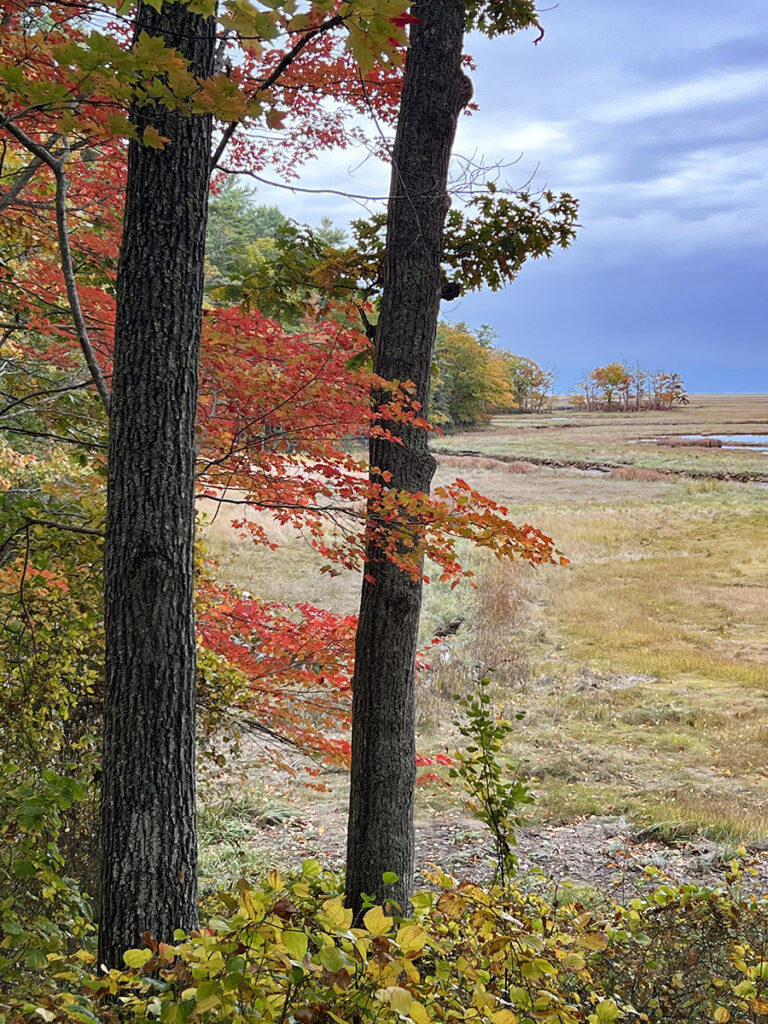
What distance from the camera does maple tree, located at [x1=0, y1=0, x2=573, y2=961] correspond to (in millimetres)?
2375

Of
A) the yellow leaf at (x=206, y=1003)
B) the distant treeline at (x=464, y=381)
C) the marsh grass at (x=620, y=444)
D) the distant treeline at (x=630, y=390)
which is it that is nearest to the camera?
the yellow leaf at (x=206, y=1003)

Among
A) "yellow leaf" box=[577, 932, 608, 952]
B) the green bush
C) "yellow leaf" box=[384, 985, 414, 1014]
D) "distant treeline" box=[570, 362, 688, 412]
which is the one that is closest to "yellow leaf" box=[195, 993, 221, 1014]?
the green bush

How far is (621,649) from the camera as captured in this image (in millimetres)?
13414

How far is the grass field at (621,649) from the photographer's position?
8.23 meters

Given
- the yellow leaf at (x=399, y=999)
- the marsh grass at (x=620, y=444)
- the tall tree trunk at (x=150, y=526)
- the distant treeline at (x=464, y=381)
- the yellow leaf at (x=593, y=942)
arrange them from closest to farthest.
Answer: the yellow leaf at (x=399, y=999) < the yellow leaf at (x=593, y=942) < the tall tree trunk at (x=150, y=526) < the marsh grass at (x=620, y=444) < the distant treeline at (x=464, y=381)

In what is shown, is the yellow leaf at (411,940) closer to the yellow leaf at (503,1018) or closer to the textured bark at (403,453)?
the yellow leaf at (503,1018)

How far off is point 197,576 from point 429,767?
4498 mm

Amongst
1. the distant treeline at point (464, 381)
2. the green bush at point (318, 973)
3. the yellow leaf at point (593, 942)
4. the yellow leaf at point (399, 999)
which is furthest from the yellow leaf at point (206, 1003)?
the distant treeline at point (464, 381)

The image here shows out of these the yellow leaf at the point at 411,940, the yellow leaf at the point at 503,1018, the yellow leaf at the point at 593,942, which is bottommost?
the yellow leaf at the point at 593,942

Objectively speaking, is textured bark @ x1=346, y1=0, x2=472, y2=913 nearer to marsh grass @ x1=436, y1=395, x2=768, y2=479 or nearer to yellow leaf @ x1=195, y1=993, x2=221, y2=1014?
yellow leaf @ x1=195, y1=993, x2=221, y2=1014

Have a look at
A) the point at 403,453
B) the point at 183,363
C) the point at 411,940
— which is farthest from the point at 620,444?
the point at 411,940

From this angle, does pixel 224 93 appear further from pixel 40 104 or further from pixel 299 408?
pixel 299 408

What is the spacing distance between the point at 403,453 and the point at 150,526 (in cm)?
224

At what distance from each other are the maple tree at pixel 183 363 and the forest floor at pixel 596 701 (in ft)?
6.01
